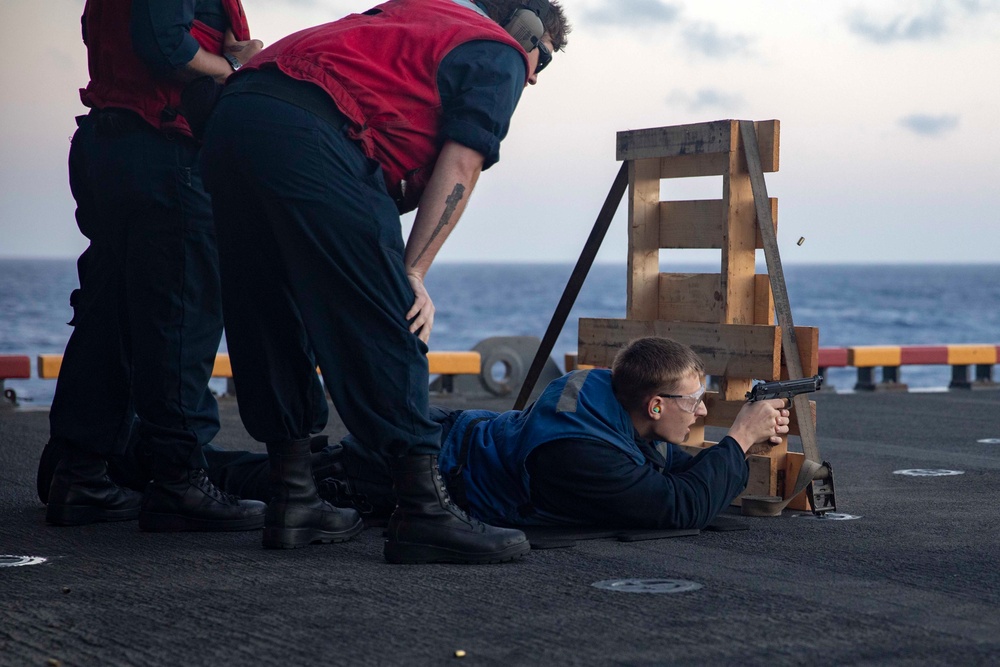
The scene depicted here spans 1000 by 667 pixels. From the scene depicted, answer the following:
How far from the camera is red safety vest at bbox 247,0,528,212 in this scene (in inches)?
133

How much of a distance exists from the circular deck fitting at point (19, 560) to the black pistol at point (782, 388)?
231 centimetres

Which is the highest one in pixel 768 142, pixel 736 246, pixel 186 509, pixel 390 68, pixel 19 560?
pixel 768 142

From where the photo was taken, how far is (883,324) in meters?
58.1

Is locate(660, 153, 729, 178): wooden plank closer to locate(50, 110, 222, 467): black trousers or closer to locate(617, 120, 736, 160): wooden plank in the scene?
locate(617, 120, 736, 160): wooden plank

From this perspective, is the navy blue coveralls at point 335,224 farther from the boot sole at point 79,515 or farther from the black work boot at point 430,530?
the boot sole at point 79,515

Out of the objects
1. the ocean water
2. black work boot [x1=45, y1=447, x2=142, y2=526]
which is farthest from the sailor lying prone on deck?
the ocean water

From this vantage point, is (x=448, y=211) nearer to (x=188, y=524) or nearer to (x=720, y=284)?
(x=188, y=524)

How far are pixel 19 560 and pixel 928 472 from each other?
13.5ft

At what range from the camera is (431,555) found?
3.37 m

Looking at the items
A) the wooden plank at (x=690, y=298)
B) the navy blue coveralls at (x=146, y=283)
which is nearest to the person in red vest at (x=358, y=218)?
the navy blue coveralls at (x=146, y=283)

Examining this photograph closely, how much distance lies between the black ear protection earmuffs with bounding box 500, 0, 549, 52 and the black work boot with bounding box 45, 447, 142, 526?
2035mm

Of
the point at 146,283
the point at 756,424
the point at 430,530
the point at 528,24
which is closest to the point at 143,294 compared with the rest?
the point at 146,283

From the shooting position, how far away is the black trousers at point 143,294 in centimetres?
395

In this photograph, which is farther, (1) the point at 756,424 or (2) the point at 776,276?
(2) the point at 776,276
